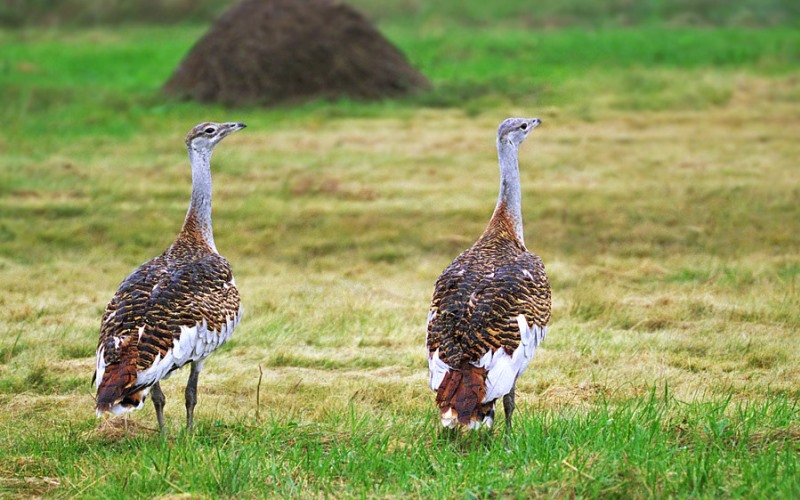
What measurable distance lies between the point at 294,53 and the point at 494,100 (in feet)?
13.0

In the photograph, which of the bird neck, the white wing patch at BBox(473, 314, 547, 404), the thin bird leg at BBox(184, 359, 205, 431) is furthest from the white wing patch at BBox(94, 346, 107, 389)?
the bird neck

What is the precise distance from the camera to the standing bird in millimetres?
5363

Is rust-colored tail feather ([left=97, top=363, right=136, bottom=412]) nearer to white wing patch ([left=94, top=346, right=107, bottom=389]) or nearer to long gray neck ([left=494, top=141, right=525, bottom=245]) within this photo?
white wing patch ([left=94, top=346, right=107, bottom=389])

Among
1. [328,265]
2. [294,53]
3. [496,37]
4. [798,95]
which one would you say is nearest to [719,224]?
[328,265]

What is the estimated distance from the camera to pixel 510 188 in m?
7.04

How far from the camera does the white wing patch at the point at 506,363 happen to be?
525 centimetres

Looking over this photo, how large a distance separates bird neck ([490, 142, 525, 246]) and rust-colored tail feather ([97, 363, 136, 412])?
8.71ft

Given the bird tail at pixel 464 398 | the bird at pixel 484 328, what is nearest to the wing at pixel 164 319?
the bird at pixel 484 328

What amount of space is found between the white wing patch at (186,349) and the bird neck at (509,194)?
6.43 feet

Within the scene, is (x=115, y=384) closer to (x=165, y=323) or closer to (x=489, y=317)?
(x=165, y=323)

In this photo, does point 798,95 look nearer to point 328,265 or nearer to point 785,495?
point 328,265

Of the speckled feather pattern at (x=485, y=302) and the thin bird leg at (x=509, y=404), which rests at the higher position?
the speckled feather pattern at (x=485, y=302)

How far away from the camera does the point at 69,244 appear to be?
36.3ft

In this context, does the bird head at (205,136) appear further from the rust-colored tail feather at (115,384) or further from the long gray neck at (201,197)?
the rust-colored tail feather at (115,384)
